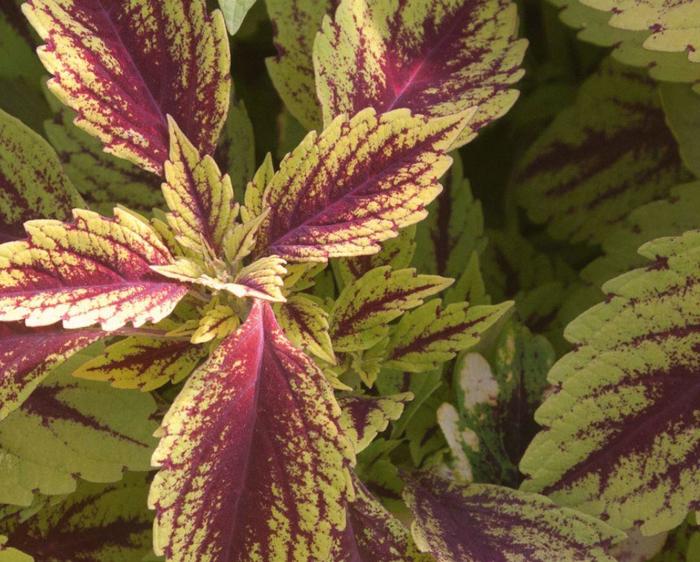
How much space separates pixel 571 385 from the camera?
702 millimetres

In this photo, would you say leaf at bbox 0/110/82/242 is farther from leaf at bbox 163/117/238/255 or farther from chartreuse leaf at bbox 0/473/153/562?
chartreuse leaf at bbox 0/473/153/562

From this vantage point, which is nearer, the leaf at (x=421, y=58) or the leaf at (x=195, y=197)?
the leaf at (x=195, y=197)

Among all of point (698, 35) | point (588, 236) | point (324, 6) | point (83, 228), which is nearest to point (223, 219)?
point (83, 228)

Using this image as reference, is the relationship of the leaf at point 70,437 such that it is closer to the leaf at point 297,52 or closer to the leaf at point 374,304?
the leaf at point 374,304

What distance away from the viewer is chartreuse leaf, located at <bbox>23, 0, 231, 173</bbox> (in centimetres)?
60

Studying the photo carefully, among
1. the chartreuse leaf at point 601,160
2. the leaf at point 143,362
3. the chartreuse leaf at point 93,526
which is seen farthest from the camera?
the chartreuse leaf at point 601,160

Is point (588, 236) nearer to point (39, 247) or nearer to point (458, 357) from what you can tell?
point (458, 357)

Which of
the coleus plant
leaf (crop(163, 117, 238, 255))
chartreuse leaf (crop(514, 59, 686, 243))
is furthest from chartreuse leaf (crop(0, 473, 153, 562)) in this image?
chartreuse leaf (crop(514, 59, 686, 243))

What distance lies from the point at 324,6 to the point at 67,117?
0.24 metres

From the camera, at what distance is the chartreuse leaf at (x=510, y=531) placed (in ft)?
2.21

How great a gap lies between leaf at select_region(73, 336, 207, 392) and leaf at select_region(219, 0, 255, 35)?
22 centimetres

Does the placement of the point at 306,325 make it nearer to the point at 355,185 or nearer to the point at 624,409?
the point at 355,185

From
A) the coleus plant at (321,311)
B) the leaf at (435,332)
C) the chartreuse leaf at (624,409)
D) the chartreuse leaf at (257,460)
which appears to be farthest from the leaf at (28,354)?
the chartreuse leaf at (624,409)

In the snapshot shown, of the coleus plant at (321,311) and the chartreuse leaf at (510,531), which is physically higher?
the coleus plant at (321,311)
